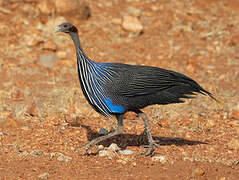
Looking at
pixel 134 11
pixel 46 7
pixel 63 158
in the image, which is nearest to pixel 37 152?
pixel 63 158

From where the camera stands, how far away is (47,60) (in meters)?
10.0

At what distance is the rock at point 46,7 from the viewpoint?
11.3 metres

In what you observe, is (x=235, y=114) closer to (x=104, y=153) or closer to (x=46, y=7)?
(x=104, y=153)

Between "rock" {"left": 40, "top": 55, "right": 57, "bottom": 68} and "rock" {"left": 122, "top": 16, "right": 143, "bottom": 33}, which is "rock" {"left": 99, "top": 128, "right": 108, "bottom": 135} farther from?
"rock" {"left": 122, "top": 16, "right": 143, "bottom": 33}

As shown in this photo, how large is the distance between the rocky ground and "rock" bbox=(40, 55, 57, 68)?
0.02 meters

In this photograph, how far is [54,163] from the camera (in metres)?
4.99

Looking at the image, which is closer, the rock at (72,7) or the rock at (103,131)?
the rock at (103,131)

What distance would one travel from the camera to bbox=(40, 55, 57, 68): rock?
993 cm

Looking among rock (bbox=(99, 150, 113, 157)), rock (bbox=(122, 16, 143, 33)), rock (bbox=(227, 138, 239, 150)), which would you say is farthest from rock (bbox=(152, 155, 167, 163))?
rock (bbox=(122, 16, 143, 33))

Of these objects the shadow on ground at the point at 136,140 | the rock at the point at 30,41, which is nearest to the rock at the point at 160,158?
the shadow on ground at the point at 136,140

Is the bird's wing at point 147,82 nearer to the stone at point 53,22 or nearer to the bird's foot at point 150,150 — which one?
the bird's foot at point 150,150

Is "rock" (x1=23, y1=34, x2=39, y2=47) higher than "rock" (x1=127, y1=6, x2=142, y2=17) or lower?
→ lower

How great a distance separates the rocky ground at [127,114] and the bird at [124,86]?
1.68ft

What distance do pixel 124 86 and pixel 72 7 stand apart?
652 centimetres
